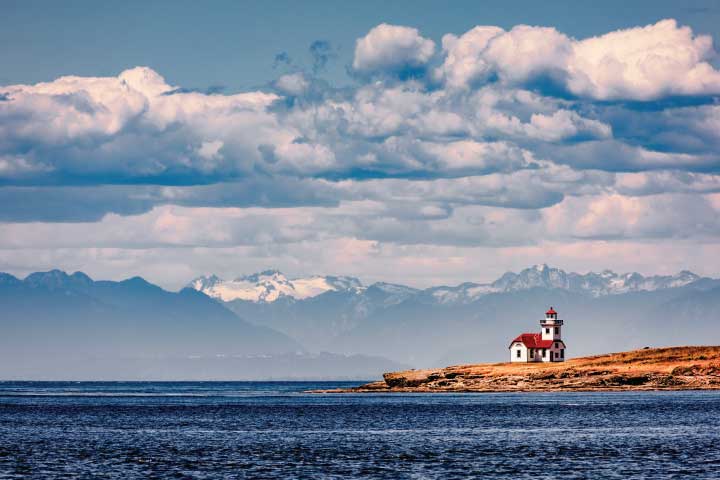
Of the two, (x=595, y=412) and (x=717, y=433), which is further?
(x=595, y=412)

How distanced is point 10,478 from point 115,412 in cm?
10118

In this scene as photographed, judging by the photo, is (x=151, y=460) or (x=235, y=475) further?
(x=151, y=460)

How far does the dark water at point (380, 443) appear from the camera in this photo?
86.2 metres

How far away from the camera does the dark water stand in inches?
3393

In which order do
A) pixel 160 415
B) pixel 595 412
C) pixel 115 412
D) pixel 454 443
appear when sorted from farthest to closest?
pixel 115 412
pixel 160 415
pixel 595 412
pixel 454 443

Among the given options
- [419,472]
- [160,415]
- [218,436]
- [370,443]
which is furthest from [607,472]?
[160,415]

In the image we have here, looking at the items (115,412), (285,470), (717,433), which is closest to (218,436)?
(285,470)

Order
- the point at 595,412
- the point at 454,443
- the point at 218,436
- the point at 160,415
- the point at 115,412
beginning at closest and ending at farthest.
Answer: the point at 454,443 → the point at 218,436 → the point at 595,412 → the point at 160,415 → the point at 115,412

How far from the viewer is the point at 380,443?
110312 mm

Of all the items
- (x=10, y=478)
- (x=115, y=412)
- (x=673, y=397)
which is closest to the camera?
(x=10, y=478)

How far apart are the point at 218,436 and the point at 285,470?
3593cm

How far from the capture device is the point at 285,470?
8712 cm

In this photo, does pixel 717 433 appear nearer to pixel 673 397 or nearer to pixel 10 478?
pixel 10 478

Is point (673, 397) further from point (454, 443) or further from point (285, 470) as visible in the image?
point (285, 470)
